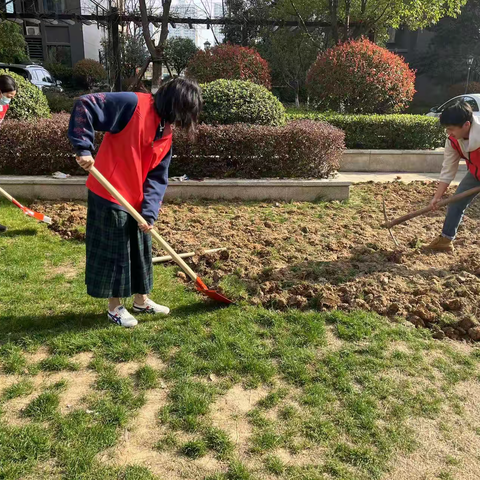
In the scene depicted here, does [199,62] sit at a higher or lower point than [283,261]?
higher

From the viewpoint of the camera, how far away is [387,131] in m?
9.35

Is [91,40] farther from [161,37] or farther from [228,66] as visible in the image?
[228,66]

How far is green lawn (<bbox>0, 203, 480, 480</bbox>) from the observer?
2227 millimetres

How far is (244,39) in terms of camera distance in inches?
840

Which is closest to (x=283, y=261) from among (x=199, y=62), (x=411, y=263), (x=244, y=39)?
(x=411, y=263)

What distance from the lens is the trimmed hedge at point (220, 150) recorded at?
6559 mm

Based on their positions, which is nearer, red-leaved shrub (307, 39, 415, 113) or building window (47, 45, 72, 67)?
red-leaved shrub (307, 39, 415, 113)

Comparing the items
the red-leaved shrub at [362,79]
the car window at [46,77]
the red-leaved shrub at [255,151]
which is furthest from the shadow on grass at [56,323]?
the car window at [46,77]

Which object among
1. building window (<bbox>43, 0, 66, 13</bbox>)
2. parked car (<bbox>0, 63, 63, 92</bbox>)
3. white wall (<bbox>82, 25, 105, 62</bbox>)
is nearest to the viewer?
parked car (<bbox>0, 63, 63, 92</bbox>)

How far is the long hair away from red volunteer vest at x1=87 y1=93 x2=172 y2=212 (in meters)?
0.08

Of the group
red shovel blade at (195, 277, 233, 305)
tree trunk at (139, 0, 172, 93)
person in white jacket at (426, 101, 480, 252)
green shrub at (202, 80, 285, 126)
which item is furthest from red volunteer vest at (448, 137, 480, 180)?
tree trunk at (139, 0, 172, 93)

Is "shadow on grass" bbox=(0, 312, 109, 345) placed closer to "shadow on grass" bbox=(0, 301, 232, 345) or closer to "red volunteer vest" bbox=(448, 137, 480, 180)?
"shadow on grass" bbox=(0, 301, 232, 345)

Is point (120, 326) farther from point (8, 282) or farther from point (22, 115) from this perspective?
point (22, 115)

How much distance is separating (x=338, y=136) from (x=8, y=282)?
5.16m
